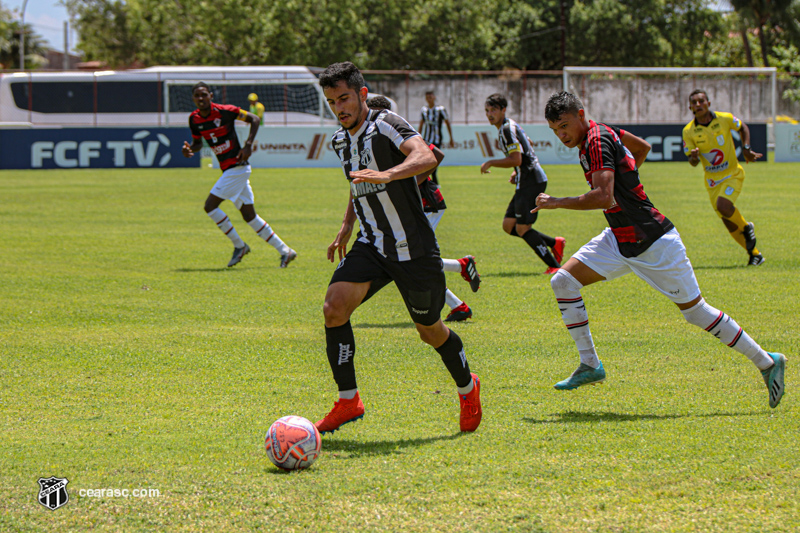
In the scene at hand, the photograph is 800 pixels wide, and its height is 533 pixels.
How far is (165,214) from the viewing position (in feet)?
58.2

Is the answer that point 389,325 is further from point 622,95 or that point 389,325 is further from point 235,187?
point 622,95

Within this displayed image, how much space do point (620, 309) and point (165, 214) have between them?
38.1 ft

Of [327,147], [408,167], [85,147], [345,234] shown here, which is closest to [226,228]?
[345,234]

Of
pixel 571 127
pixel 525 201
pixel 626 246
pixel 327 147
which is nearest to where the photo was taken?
pixel 571 127

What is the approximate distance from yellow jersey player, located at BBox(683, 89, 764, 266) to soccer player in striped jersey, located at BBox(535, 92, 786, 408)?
629cm

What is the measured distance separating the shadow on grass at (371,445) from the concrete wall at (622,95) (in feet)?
125

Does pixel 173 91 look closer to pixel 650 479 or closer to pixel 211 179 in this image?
pixel 211 179

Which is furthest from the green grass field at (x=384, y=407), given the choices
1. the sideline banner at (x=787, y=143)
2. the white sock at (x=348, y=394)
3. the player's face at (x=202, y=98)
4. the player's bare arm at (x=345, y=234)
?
the sideline banner at (x=787, y=143)

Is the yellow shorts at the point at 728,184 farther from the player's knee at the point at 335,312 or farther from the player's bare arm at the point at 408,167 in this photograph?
the player's knee at the point at 335,312

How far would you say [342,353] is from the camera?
490cm

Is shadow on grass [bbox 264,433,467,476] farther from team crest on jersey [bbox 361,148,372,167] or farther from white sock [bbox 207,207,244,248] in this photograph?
white sock [bbox 207,207,244,248]

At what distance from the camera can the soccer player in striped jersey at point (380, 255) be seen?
4.82m

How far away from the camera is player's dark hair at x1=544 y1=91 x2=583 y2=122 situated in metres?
5.45

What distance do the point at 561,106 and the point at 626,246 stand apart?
101 cm
